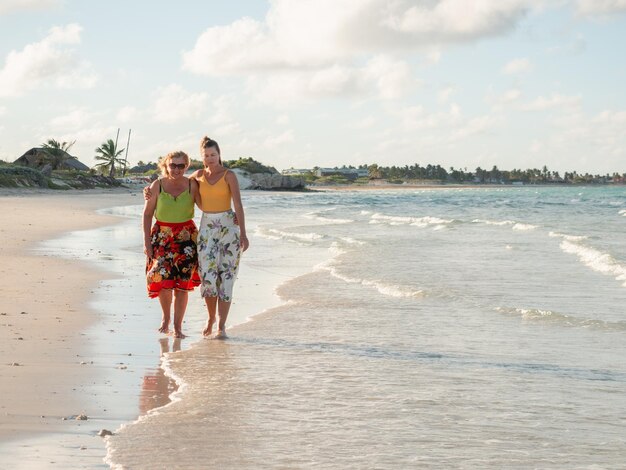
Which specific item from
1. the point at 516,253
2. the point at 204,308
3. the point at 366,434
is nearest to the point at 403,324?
the point at 204,308

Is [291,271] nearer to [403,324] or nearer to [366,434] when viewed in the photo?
[403,324]

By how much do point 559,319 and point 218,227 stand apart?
4072 millimetres

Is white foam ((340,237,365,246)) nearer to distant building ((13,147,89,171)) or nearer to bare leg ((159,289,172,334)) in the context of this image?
bare leg ((159,289,172,334))

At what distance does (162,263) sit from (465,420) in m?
3.77

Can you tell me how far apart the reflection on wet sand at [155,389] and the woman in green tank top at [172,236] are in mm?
1524

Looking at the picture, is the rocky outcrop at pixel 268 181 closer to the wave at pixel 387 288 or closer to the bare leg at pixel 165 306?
the wave at pixel 387 288

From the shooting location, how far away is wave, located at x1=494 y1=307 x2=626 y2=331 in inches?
370

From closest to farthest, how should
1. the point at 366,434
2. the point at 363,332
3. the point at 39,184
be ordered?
1. the point at 366,434
2. the point at 363,332
3. the point at 39,184

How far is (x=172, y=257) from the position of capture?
829cm

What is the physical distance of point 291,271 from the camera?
14992mm

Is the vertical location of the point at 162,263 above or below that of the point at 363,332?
above

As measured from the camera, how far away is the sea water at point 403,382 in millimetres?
4770

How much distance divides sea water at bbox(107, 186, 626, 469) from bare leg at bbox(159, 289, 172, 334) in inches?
24.8

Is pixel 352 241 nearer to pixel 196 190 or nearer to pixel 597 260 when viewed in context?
pixel 597 260
